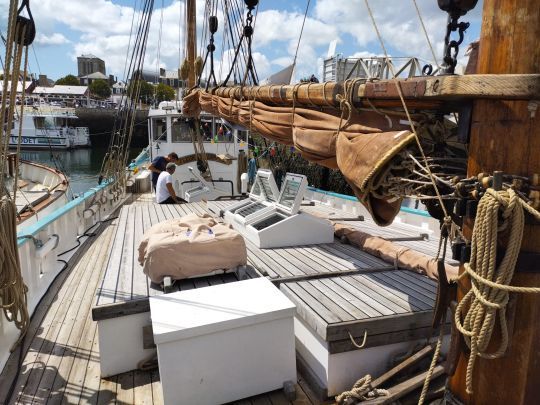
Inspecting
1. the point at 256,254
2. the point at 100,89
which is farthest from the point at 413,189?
the point at 100,89

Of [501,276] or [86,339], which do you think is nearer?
[501,276]

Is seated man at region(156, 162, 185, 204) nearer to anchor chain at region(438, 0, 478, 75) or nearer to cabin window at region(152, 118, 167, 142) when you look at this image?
cabin window at region(152, 118, 167, 142)

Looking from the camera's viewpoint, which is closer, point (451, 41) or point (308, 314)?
point (451, 41)

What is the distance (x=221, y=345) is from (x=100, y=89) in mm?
92104

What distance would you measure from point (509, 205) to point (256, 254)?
277 centimetres

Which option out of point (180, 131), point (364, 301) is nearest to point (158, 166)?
point (180, 131)

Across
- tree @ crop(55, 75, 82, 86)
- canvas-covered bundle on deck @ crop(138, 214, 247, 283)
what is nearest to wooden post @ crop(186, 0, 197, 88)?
canvas-covered bundle on deck @ crop(138, 214, 247, 283)

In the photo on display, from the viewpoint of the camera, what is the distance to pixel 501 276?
1493mm

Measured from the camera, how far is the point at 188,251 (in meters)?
3.12

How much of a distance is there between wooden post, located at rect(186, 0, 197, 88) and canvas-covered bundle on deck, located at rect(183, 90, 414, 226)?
19.0ft

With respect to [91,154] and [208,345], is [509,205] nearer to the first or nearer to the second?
[208,345]

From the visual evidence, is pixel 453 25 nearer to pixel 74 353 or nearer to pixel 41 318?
pixel 74 353

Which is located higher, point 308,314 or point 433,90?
point 433,90

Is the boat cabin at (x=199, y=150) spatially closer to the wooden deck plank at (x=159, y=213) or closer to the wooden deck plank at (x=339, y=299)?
the wooden deck plank at (x=159, y=213)
